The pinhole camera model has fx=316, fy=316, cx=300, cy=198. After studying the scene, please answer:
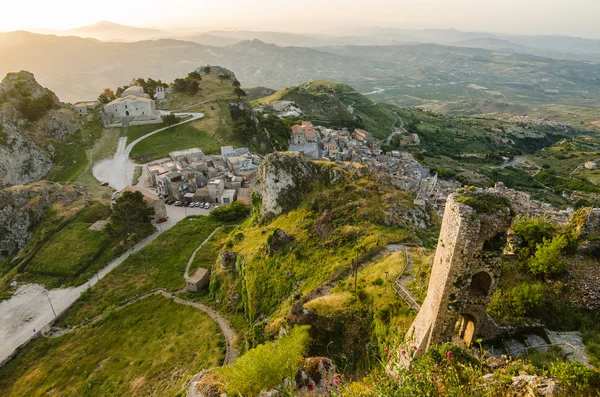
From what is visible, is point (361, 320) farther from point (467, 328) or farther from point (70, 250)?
point (70, 250)

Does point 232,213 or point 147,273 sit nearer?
point 147,273

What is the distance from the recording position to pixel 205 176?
69.6 m

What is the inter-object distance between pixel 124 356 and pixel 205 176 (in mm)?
45511

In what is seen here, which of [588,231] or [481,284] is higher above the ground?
[588,231]

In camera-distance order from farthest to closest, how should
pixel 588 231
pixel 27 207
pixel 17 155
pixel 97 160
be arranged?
pixel 97 160
pixel 17 155
pixel 27 207
pixel 588 231

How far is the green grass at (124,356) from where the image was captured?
1007 inches

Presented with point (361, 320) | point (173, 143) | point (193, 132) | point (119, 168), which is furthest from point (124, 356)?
point (193, 132)

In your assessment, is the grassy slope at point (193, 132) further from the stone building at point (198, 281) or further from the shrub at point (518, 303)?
the shrub at point (518, 303)

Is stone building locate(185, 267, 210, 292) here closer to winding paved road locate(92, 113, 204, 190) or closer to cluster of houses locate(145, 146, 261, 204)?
cluster of houses locate(145, 146, 261, 204)

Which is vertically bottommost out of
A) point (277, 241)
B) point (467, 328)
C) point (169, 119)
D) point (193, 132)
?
point (193, 132)

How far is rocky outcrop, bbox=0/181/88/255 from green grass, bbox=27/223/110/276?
212 inches

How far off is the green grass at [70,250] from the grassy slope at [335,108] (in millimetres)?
107933

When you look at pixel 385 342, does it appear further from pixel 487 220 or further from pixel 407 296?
pixel 487 220

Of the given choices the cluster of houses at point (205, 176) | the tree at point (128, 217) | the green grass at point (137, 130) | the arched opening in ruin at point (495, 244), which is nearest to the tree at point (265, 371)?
the arched opening in ruin at point (495, 244)
